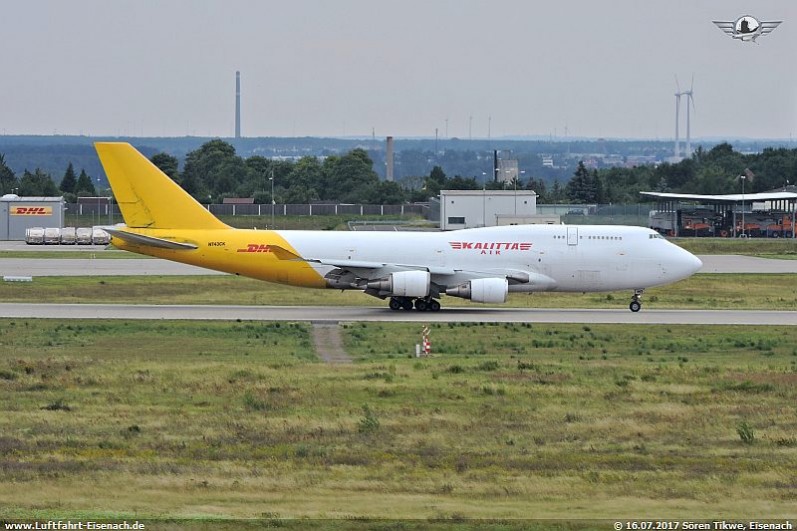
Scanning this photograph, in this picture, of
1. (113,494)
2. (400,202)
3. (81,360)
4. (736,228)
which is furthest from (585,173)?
(113,494)

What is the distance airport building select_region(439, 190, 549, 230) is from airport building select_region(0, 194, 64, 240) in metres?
34.3

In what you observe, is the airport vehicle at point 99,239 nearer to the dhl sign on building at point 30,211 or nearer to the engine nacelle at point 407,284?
the dhl sign on building at point 30,211

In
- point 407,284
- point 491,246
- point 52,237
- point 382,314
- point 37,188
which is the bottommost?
point 382,314

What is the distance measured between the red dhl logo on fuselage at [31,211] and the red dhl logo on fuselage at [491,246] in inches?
2784

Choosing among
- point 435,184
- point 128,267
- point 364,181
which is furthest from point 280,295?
point 364,181

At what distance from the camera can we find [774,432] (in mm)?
24609

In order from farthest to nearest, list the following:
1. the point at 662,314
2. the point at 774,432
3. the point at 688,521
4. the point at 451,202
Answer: the point at 451,202
the point at 662,314
the point at 774,432
the point at 688,521

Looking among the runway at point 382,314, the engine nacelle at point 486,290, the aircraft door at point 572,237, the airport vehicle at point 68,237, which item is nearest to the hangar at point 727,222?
the airport vehicle at point 68,237

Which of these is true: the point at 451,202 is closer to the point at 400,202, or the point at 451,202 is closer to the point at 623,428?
the point at 400,202

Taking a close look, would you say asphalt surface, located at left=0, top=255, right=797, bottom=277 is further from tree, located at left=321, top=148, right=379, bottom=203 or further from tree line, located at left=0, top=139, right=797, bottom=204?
tree, located at left=321, top=148, right=379, bottom=203

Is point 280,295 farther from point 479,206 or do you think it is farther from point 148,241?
point 479,206

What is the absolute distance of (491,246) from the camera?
46.6m

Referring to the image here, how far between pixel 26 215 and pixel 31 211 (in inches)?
22.7

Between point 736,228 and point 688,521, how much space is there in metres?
103
